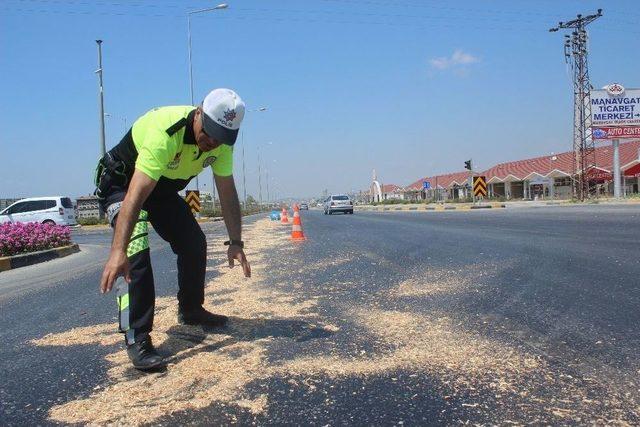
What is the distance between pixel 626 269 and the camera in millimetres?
5797

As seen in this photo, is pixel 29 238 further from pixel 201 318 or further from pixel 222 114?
pixel 222 114

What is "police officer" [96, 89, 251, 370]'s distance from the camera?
2.80 meters

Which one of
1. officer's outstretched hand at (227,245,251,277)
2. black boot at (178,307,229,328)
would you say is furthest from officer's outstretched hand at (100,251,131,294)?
black boot at (178,307,229,328)

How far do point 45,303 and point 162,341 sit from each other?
2.60 meters

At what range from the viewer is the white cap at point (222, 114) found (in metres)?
2.88

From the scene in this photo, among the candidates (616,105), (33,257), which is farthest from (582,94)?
(33,257)

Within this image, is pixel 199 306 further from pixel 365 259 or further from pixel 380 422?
pixel 365 259

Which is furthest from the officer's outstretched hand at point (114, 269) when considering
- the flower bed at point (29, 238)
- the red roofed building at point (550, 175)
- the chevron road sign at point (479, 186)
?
the red roofed building at point (550, 175)

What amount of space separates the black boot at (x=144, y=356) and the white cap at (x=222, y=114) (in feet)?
4.04

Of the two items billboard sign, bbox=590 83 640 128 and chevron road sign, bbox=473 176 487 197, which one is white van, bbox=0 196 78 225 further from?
billboard sign, bbox=590 83 640 128

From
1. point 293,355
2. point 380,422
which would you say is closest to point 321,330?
point 293,355

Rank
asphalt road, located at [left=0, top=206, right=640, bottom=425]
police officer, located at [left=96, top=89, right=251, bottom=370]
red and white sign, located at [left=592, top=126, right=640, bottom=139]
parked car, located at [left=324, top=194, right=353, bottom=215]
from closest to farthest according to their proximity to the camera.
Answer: asphalt road, located at [left=0, top=206, right=640, bottom=425] → police officer, located at [left=96, top=89, right=251, bottom=370] → parked car, located at [left=324, top=194, right=353, bottom=215] → red and white sign, located at [left=592, top=126, right=640, bottom=139]

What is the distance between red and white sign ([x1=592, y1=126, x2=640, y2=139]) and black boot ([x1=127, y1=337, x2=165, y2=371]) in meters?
41.8

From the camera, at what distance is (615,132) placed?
38.8 m
